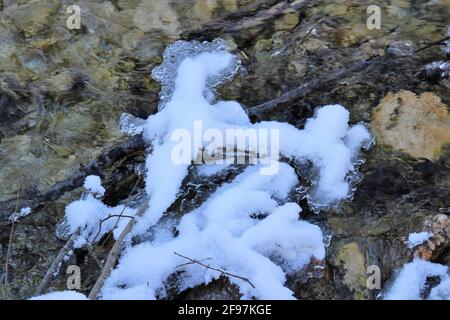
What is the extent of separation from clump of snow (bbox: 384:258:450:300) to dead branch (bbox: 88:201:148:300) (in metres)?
1.15

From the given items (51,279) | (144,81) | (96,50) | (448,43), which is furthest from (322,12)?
(51,279)

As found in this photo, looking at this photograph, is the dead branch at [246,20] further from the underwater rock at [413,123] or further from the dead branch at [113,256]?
the dead branch at [113,256]

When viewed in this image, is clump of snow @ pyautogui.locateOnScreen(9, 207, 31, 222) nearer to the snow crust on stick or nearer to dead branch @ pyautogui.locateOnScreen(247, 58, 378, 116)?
the snow crust on stick

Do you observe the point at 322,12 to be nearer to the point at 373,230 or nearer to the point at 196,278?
the point at 373,230

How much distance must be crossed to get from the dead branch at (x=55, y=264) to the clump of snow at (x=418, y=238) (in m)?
1.52

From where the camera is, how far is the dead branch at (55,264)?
7.98 ft

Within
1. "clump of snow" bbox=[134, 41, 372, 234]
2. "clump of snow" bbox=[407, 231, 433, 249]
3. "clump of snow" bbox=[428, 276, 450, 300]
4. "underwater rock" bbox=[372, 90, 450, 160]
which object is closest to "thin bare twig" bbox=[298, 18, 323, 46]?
"clump of snow" bbox=[134, 41, 372, 234]

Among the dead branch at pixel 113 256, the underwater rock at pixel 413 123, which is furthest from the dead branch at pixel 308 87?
the dead branch at pixel 113 256

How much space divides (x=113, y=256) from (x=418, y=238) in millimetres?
1327

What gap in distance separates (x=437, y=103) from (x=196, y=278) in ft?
4.93

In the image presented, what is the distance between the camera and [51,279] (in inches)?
98.7

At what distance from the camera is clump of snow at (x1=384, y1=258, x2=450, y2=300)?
7.47ft

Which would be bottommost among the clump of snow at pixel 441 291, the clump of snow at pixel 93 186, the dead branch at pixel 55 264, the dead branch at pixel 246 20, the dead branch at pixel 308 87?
the clump of snow at pixel 441 291
